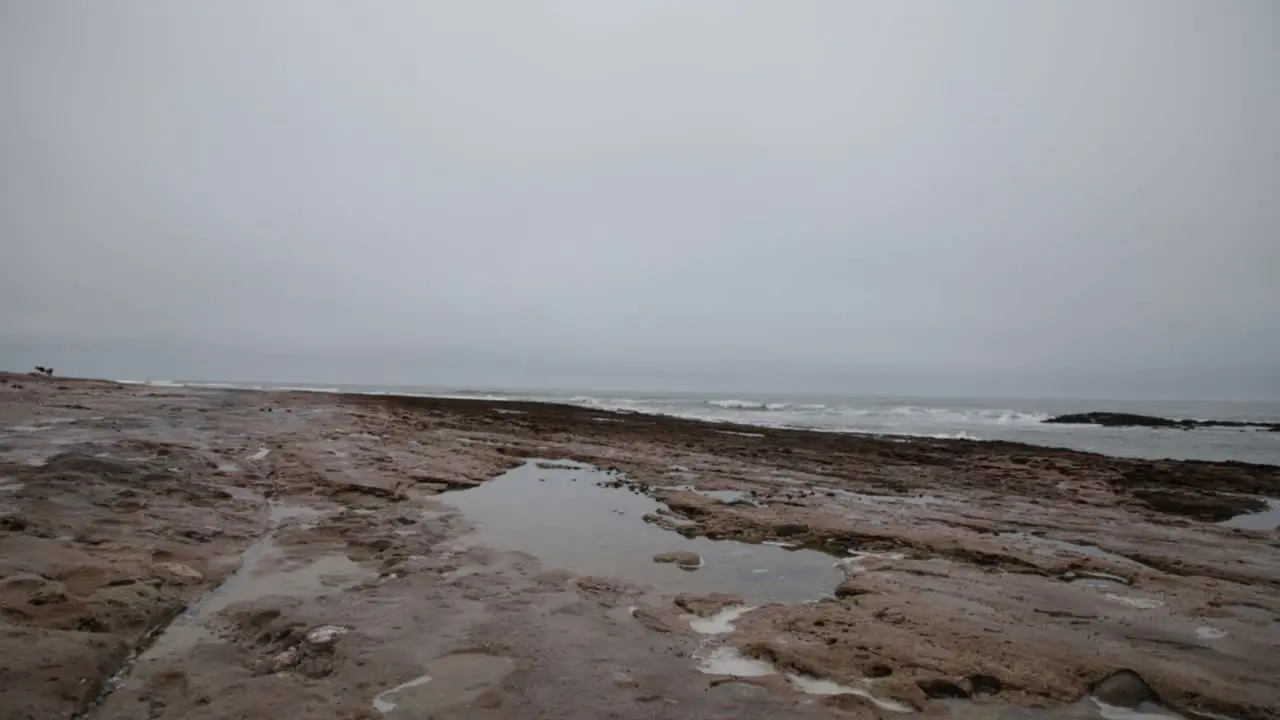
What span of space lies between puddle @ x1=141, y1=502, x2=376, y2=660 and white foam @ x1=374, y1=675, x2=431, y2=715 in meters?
1.79

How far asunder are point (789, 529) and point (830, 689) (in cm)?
539

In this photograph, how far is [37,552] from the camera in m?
5.86

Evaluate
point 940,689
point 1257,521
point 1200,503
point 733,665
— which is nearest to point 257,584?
point 733,665

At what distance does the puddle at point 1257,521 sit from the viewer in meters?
12.8

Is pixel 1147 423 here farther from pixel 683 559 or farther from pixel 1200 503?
pixel 683 559

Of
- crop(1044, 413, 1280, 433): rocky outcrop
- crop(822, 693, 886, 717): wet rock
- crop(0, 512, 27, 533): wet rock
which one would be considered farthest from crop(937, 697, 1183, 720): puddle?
crop(1044, 413, 1280, 433): rocky outcrop

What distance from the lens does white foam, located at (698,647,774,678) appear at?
4.66m

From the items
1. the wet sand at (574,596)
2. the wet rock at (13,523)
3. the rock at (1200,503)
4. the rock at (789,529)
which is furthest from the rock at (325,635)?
the rock at (1200,503)

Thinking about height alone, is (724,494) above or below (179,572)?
below

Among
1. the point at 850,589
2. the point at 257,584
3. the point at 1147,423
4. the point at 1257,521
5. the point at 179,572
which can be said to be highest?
the point at 1147,423

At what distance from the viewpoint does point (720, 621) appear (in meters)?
5.78

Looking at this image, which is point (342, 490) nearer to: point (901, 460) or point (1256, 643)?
point (1256, 643)

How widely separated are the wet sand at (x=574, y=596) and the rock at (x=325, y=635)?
29 mm

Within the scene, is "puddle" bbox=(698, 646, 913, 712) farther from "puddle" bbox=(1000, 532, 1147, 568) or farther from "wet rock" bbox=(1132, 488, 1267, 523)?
"wet rock" bbox=(1132, 488, 1267, 523)
